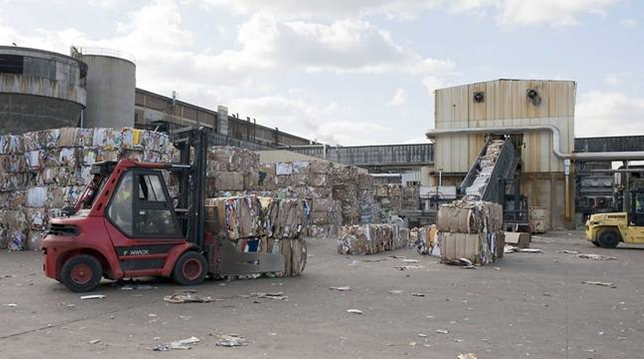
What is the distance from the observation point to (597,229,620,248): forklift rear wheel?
21.0 m

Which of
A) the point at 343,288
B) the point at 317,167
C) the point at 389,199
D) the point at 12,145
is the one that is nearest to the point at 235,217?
the point at 343,288

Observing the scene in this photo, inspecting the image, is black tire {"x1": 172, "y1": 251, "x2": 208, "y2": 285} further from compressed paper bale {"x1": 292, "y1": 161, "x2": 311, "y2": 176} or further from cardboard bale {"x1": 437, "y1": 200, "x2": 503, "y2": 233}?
compressed paper bale {"x1": 292, "y1": 161, "x2": 311, "y2": 176}

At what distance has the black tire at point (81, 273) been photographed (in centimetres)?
896

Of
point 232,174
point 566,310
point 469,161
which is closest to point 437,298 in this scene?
point 566,310

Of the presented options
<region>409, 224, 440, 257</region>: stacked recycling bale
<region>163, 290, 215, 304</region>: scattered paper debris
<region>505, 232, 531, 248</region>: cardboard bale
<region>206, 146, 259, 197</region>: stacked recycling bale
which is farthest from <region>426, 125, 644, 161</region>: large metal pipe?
<region>163, 290, 215, 304</region>: scattered paper debris

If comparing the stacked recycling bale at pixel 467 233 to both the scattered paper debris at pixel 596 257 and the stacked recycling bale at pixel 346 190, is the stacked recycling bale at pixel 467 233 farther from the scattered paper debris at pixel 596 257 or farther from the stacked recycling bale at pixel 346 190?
the stacked recycling bale at pixel 346 190

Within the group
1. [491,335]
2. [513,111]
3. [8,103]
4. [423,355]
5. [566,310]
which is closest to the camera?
[423,355]

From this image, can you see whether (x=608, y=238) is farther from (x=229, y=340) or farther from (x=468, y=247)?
(x=229, y=340)

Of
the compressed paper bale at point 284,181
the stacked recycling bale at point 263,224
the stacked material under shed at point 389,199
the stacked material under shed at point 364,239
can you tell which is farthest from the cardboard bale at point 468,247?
the stacked material under shed at point 389,199

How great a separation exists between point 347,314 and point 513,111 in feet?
102

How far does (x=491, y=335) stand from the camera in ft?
21.3

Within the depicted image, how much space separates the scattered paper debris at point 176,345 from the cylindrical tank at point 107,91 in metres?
35.8

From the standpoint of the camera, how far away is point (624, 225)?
20.8 metres

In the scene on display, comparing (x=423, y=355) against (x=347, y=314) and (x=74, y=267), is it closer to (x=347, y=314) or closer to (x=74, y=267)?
(x=347, y=314)
